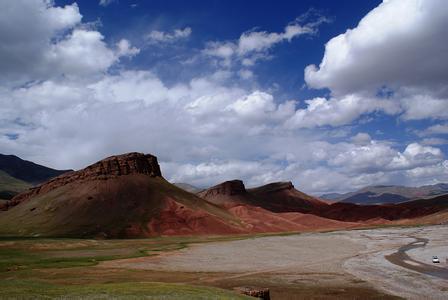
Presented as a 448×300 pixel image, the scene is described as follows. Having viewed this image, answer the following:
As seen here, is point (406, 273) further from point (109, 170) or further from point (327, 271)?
point (109, 170)

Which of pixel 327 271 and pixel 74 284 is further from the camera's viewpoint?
pixel 327 271

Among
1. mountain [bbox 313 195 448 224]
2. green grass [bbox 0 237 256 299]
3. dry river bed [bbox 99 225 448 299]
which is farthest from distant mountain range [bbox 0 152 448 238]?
dry river bed [bbox 99 225 448 299]

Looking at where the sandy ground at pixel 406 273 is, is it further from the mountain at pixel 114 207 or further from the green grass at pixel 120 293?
the mountain at pixel 114 207

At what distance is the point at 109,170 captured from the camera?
151 m

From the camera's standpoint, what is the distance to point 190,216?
434ft

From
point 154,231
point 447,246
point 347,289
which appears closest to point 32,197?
point 154,231

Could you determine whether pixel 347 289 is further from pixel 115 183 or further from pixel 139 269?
pixel 115 183

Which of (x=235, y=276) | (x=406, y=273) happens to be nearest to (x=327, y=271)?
(x=406, y=273)

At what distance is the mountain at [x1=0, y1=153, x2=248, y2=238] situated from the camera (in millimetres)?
120681

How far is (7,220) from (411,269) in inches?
4853

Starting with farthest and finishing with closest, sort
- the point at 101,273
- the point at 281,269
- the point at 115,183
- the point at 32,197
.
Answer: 1. the point at 32,197
2. the point at 115,183
3. the point at 281,269
4. the point at 101,273

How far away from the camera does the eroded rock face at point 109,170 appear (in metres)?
150

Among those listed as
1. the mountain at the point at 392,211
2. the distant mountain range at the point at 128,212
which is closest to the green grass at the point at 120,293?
the distant mountain range at the point at 128,212

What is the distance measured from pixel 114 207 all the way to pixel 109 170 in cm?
2232
